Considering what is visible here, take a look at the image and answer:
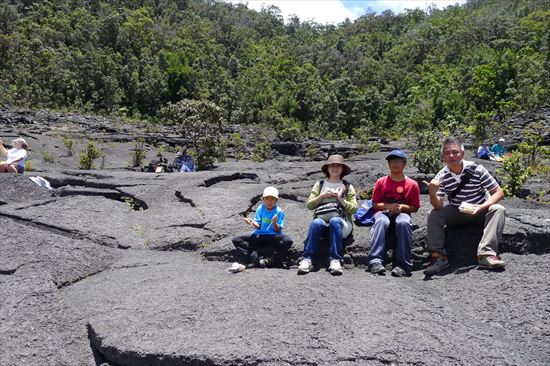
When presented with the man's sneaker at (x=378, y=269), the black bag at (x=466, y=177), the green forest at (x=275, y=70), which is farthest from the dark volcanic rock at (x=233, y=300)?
the green forest at (x=275, y=70)

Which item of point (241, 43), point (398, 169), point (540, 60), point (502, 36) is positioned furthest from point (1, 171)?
point (241, 43)

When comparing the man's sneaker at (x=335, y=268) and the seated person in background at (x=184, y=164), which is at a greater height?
the man's sneaker at (x=335, y=268)

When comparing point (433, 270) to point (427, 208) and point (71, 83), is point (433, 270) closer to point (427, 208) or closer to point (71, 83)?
point (427, 208)

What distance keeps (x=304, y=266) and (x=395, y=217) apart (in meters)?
1.25

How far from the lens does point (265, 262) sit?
553 centimetres

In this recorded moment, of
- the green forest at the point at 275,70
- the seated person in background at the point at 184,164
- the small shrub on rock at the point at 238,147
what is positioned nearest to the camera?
the seated person in background at the point at 184,164

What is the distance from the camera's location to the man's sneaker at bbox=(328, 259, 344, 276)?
16.7 feet

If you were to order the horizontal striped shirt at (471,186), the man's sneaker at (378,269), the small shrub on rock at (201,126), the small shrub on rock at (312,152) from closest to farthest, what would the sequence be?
the man's sneaker at (378,269), the horizontal striped shirt at (471,186), the small shrub on rock at (201,126), the small shrub on rock at (312,152)

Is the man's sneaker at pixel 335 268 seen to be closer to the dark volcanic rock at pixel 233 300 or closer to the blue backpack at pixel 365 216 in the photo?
the dark volcanic rock at pixel 233 300

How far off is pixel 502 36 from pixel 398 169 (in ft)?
205

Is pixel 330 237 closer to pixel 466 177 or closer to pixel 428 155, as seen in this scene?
pixel 466 177

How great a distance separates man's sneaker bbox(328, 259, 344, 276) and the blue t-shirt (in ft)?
2.73

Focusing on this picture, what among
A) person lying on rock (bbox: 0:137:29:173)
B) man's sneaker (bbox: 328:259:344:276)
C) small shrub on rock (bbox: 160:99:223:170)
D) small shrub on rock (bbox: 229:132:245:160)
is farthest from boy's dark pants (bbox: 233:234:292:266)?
small shrub on rock (bbox: 229:132:245:160)

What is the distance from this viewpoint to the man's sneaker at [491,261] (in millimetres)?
4906
